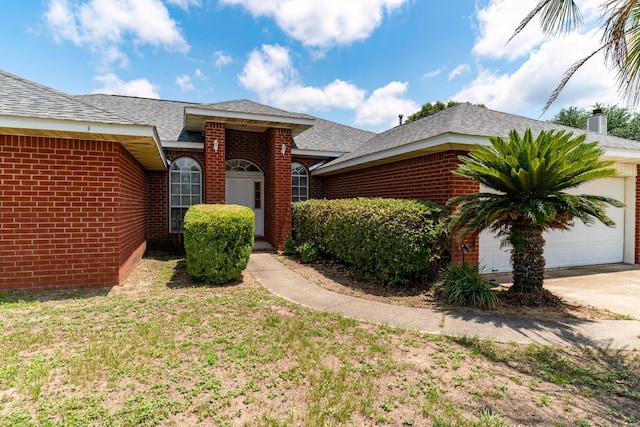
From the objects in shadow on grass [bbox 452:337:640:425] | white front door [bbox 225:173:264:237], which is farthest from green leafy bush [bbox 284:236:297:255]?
shadow on grass [bbox 452:337:640:425]

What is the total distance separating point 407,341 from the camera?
388 centimetres

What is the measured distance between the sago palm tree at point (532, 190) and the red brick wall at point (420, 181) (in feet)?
2.77

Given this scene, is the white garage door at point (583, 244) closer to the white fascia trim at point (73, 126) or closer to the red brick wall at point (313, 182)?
the red brick wall at point (313, 182)

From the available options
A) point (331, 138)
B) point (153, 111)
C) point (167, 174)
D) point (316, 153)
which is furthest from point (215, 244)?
point (153, 111)

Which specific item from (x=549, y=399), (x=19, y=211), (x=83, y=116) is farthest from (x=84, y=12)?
(x=549, y=399)

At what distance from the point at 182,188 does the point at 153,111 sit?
4.33 meters

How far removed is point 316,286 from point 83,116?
5.22 m

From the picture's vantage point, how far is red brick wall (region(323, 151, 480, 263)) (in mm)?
6629

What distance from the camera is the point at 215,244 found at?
6.18 metres

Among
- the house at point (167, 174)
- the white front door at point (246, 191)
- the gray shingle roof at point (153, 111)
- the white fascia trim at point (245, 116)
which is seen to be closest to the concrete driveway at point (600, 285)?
the house at point (167, 174)

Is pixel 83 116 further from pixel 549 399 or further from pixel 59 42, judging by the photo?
pixel 549 399

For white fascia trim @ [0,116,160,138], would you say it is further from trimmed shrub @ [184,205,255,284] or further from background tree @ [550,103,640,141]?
background tree @ [550,103,640,141]

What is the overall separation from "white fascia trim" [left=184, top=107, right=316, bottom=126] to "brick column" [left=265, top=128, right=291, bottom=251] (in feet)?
1.62

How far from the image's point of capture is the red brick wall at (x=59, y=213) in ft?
17.9
